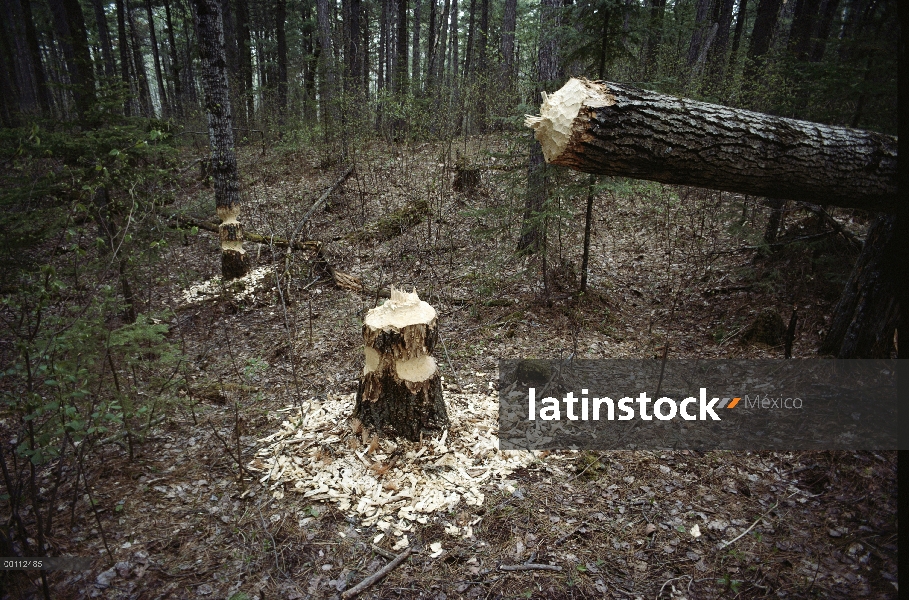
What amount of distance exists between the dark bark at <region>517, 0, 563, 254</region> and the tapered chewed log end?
3078 millimetres

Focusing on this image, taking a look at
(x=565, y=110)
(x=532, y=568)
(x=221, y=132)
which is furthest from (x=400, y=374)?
(x=221, y=132)

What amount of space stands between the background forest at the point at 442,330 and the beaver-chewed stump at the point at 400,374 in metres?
0.67

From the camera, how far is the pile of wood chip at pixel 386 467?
3.39 m

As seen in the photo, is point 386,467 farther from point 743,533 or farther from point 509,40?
point 509,40

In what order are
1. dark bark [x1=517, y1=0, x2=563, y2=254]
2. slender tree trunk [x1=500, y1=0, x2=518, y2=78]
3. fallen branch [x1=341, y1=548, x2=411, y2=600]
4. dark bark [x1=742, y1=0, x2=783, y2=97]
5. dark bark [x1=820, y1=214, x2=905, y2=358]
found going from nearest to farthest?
fallen branch [x1=341, y1=548, x2=411, y2=600], dark bark [x1=820, y1=214, x2=905, y2=358], dark bark [x1=517, y1=0, x2=563, y2=254], dark bark [x1=742, y1=0, x2=783, y2=97], slender tree trunk [x1=500, y1=0, x2=518, y2=78]

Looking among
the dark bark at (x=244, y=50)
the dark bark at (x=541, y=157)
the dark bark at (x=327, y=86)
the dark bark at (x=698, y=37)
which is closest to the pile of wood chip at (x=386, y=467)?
the dark bark at (x=541, y=157)

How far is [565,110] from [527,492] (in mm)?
2829

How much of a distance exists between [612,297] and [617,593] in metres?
4.73

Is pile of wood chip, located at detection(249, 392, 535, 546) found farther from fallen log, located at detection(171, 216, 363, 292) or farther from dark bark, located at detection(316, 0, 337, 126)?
dark bark, located at detection(316, 0, 337, 126)

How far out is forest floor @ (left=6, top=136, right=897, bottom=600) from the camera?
276 cm

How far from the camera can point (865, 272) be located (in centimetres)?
381

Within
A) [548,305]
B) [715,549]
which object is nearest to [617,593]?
[715,549]

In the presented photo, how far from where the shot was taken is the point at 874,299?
3752mm

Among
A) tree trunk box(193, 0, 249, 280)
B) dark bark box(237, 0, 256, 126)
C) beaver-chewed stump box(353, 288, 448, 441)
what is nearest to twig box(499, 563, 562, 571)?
beaver-chewed stump box(353, 288, 448, 441)
